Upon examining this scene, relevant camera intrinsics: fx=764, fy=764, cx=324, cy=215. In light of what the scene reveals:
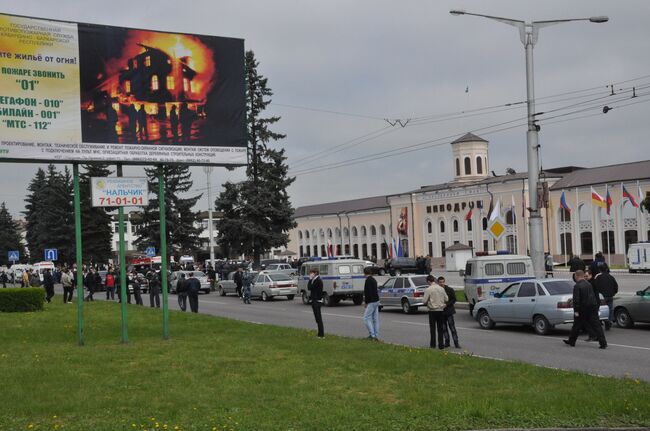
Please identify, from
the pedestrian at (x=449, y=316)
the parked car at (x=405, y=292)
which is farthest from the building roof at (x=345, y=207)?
the pedestrian at (x=449, y=316)

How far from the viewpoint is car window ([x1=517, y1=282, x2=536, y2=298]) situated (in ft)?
66.7

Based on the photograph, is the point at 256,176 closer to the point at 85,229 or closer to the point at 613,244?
the point at 85,229

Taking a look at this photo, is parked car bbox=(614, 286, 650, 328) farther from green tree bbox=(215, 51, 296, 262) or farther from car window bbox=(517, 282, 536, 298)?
green tree bbox=(215, 51, 296, 262)

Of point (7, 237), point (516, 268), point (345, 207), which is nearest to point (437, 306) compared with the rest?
point (516, 268)

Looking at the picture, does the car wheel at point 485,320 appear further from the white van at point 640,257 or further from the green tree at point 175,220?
the green tree at point 175,220

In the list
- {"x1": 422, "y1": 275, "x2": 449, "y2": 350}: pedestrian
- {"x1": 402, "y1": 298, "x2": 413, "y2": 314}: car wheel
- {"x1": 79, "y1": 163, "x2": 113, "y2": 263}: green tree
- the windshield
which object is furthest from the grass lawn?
{"x1": 79, "y1": 163, "x2": 113, "y2": 263}: green tree

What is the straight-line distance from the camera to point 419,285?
92.2 feet

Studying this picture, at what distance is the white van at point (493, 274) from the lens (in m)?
25.1

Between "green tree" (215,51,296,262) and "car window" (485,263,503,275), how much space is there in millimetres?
33103

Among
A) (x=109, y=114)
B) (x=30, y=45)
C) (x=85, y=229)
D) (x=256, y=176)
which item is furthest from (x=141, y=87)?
(x=85, y=229)

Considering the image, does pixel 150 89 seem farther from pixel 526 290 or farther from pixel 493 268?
pixel 493 268

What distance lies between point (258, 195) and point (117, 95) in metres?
38.6

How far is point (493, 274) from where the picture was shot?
2520 cm

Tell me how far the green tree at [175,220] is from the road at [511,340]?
39872 mm
